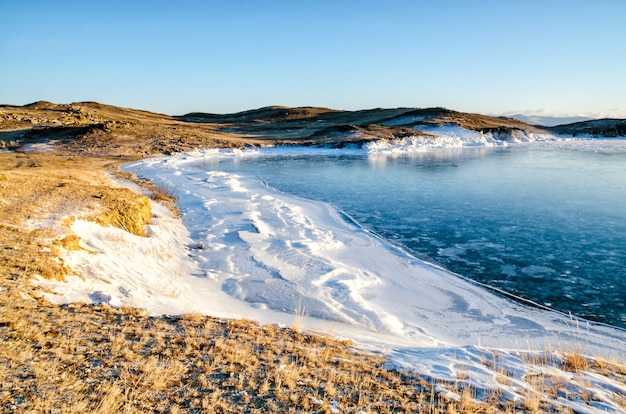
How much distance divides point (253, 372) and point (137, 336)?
1.87 meters

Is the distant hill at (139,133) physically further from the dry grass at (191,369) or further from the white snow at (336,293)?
the dry grass at (191,369)

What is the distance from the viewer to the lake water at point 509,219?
10.2 meters

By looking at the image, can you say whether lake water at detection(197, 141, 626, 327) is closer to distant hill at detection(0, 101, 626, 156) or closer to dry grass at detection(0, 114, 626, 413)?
dry grass at detection(0, 114, 626, 413)

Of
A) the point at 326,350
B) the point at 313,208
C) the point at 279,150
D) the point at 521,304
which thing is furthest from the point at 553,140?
the point at 326,350

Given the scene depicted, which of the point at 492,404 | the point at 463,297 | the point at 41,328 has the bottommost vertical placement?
the point at 463,297

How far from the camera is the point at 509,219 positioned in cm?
1636

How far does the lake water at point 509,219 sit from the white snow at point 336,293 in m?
1.05

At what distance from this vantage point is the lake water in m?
10.2

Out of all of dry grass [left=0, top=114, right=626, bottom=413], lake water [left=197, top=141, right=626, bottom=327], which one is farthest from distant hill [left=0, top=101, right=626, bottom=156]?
dry grass [left=0, top=114, right=626, bottom=413]

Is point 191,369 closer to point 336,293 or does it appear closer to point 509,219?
point 336,293

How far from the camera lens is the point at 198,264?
1141 centimetres

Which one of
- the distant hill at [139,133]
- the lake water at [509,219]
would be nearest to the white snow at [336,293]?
the lake water at [509,219]

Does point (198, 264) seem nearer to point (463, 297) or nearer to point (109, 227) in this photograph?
point (109, 227)

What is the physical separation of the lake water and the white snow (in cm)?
105
